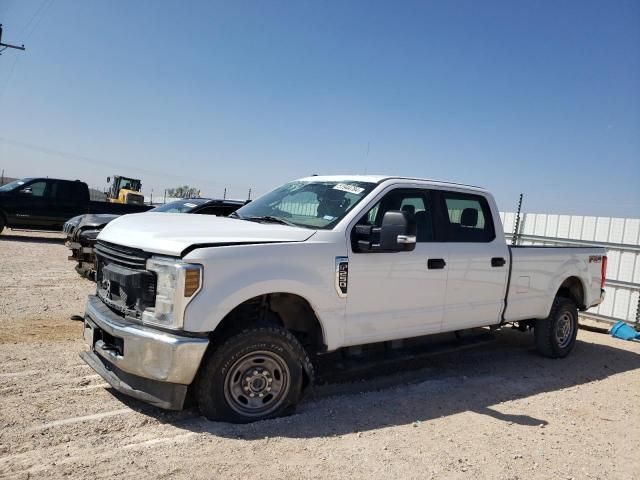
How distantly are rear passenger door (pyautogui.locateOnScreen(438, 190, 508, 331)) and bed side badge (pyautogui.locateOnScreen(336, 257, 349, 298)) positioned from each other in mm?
1304

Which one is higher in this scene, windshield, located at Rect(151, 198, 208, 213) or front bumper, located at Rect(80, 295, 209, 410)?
windshield, located at Rect(151, 198, 208, 213)

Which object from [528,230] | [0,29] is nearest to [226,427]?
[528,230]

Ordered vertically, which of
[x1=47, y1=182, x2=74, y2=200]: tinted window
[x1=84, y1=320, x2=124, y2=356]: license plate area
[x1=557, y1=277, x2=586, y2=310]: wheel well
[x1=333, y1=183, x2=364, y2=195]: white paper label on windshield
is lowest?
[x1=84, y1=320, x2=124, y2=356]: license plate area

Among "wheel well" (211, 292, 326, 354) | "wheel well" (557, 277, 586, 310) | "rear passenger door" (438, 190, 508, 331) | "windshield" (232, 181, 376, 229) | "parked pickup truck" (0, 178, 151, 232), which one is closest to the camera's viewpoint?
"wheel well" (211, 292, 326, 354)

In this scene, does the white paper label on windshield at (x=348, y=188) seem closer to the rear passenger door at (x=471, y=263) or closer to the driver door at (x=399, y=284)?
the driver door at (x=399, y=284)

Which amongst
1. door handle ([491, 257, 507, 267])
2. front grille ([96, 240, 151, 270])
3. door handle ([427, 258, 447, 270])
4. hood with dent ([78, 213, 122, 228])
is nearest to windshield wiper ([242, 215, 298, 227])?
front grille ([96, 240, 151, 270])

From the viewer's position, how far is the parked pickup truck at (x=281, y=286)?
3.64 m

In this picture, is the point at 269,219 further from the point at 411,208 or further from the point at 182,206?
the point at 182,206

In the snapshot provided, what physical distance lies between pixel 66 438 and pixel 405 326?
2.90m

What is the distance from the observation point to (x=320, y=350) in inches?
171

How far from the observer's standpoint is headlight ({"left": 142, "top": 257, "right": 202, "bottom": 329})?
3.54m

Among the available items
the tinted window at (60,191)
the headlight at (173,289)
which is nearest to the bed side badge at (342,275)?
the headlight at (173,289)

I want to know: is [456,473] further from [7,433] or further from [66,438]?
[7,433]

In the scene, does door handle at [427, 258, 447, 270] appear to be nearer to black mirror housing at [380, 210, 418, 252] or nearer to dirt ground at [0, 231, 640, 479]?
black mirror housing at [380, 210, 418, 252]
